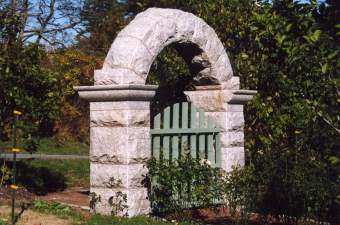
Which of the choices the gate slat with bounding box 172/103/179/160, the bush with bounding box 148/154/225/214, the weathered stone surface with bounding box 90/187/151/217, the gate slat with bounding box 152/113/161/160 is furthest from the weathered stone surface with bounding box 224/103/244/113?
the weathered stone surface with bounding box 90/187/151/217

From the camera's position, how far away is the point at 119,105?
A: 7992mm

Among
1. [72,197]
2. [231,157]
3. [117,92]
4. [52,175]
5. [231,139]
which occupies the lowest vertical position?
→ [72,197]

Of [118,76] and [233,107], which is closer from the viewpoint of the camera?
[118,76]

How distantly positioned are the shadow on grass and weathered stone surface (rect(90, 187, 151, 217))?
2.55m

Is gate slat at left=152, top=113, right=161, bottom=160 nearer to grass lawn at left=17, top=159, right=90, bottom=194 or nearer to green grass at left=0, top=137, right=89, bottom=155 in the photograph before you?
grass lawn at left=17, top=159, right=90, bottom=194

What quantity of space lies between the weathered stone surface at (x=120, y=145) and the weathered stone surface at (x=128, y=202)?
1.22 ft

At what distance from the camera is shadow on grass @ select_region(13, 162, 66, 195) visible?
10836 mm

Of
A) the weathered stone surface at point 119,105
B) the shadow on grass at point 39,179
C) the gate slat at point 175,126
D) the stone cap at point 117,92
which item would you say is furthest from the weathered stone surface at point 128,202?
the shadow on grass at point 39,179

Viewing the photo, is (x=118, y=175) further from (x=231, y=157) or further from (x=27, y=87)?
(x=27, y=87)

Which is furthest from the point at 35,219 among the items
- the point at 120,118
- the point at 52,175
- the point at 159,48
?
the point at 52,175

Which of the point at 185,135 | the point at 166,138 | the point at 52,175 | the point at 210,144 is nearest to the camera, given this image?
the point at 166,138

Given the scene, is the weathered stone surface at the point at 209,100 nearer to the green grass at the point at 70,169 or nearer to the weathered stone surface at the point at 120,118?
the weathered stone surface at the point at 120,118

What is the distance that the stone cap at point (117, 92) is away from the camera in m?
7.86

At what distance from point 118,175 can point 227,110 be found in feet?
7.86
